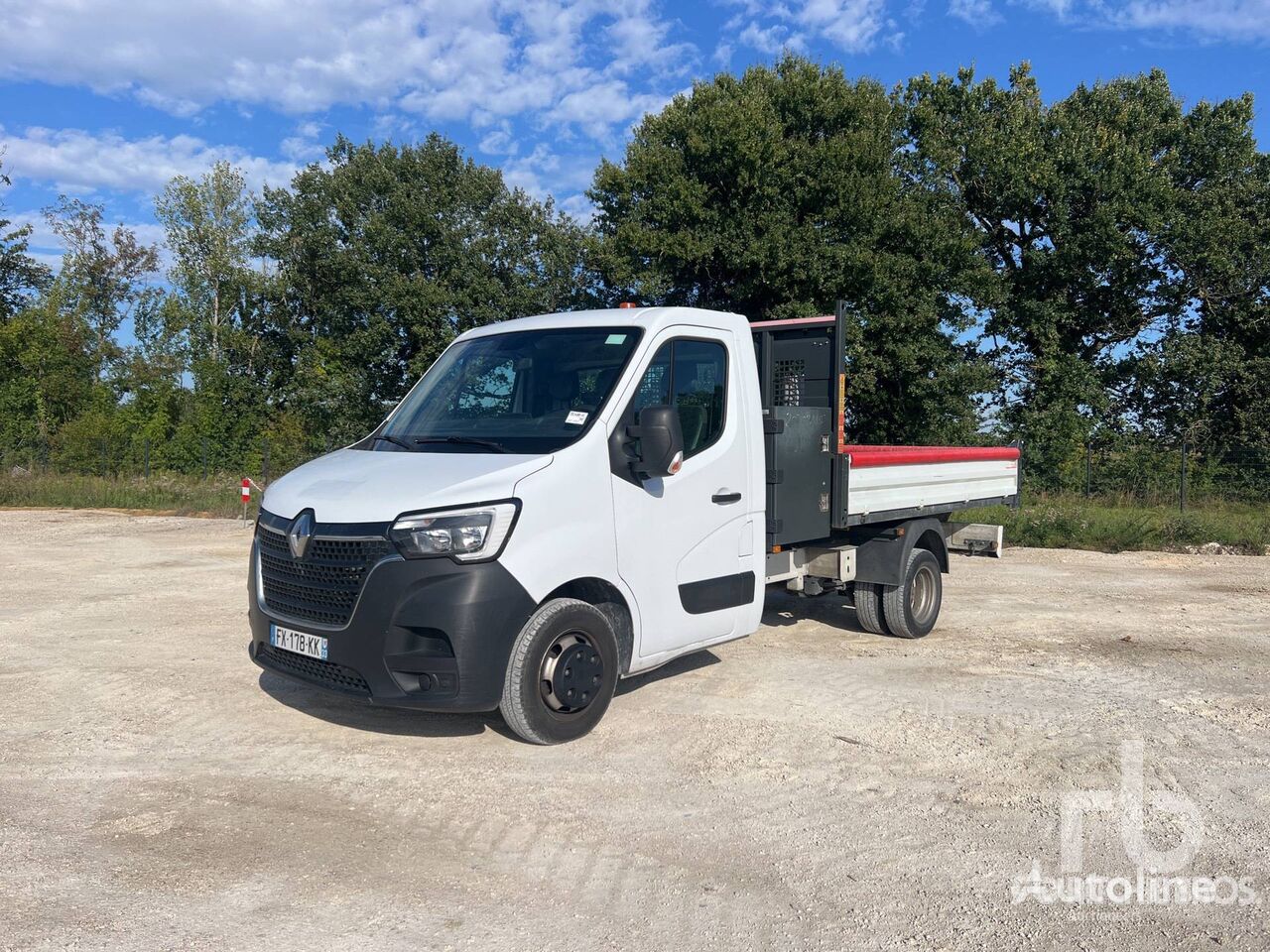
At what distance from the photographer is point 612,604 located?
5.32 meters

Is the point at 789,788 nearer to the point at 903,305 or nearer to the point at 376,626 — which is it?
the point at 376,626

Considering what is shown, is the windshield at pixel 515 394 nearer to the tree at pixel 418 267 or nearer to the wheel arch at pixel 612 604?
the wheel arch at pixel 612 604

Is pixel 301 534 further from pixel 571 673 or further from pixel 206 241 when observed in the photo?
pixel 206 241

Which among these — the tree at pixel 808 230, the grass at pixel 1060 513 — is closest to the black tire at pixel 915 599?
the grass at pixel 1060 513

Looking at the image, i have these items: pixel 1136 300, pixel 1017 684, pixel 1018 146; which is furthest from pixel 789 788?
pixel 1136 300

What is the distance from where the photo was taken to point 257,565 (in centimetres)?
533

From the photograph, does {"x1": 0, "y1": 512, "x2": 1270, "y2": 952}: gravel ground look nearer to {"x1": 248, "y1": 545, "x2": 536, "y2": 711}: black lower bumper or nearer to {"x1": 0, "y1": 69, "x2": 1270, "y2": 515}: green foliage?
{"x1": 248, "y1": 545, "x2": 536, "y2": 711}: black lower bumper

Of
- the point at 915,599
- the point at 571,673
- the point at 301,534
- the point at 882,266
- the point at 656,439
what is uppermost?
the point at 882,266

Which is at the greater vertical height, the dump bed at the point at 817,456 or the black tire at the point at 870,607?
the dump bed at the point at 817,456

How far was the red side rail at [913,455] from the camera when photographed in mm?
7316

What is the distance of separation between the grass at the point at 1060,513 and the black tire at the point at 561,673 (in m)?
8.28

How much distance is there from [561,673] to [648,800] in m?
0.81

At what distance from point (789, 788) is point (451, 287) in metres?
28.9

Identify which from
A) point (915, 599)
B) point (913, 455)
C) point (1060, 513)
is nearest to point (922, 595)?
point (915, 599)
